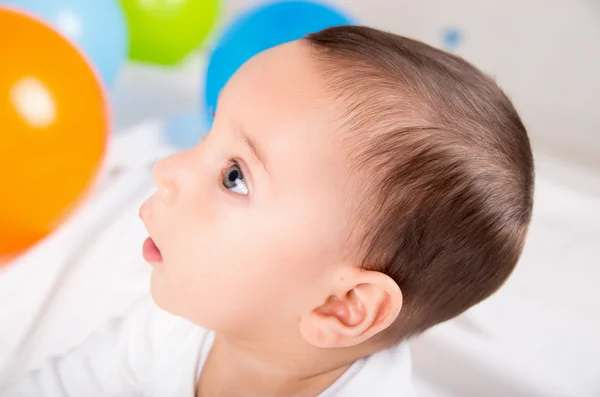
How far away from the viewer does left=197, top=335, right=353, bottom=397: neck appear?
0.74 meters

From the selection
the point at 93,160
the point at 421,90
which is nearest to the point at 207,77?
the point at 93,160

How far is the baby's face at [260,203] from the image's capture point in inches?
24.2

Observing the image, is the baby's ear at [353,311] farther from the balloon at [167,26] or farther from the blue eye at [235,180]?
the balloon at [167,26]

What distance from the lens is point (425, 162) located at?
0.59 metres

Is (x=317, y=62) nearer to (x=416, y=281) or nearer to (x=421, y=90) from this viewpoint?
(x=421, y=90)

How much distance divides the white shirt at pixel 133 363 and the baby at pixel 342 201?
0.44 ft

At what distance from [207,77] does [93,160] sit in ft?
1.27

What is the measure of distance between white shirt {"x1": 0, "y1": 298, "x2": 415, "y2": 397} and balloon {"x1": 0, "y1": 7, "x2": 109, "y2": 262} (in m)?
0.18

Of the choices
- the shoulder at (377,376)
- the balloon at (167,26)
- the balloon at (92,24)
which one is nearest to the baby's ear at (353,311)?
the shoulder at (377,376)

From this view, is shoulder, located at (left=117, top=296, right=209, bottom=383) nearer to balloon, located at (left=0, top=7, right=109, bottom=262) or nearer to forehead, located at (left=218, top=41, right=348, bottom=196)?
balloon, located at (left=0, top=7, right=109, bottom=262)

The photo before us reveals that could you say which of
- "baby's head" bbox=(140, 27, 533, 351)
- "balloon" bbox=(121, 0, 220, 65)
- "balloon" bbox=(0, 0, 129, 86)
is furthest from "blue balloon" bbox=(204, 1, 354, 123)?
"baby's head" bbox=(140, 27, 533, 351)

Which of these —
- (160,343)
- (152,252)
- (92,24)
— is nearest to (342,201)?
(152,252)

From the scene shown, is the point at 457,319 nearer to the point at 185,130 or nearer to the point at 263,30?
the point at 263,30

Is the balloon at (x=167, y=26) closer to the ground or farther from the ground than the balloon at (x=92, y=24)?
farther from the ground
